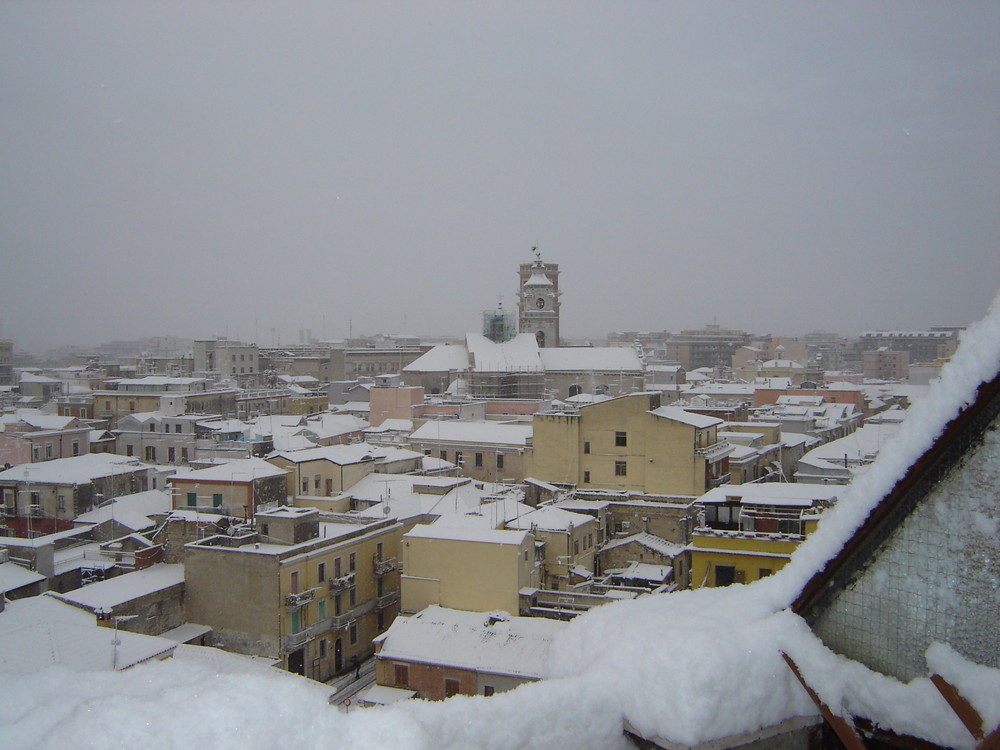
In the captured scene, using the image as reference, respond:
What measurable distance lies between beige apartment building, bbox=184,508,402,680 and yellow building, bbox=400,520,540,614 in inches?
39.5

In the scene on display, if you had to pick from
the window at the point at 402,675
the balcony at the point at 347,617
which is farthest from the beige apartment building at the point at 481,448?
the window at the point at 402,675

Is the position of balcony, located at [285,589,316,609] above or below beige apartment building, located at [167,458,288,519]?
below

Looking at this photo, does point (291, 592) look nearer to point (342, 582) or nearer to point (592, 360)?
point (342, 582)

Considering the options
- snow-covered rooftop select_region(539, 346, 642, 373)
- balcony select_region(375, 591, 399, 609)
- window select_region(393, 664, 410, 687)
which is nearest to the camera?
window select_region(393, 664, 410, 687)

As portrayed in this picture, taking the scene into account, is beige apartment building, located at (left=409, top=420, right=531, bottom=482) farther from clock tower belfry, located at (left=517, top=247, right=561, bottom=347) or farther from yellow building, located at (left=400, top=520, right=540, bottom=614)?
clock tower belfry, located at (left=517, top=247, right=561, bottom=347)

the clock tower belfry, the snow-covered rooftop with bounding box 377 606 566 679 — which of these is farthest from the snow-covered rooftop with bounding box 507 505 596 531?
the clock tower belfry

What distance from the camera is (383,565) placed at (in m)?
12.3

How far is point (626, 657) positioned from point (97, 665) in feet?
20.3

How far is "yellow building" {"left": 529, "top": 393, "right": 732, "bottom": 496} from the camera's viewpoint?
46.8 feet

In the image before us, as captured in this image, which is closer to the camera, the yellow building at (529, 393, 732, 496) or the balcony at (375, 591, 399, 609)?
the balcony at (375, 591, 399, 609)

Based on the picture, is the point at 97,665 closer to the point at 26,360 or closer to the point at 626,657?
the point at 626,657

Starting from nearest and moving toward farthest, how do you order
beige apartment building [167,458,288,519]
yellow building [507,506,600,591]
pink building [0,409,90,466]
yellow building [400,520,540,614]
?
yellow building [400,520,540,614], yellow building [507,506,600,591], beige apartment building [167,458,288,519], pink building [0,409,90,466]

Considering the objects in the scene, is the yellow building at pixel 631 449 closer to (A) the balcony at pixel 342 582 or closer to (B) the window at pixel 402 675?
(A) the balcony at pixel 342 582

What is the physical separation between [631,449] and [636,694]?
1296 cm
